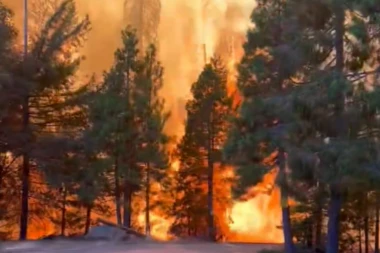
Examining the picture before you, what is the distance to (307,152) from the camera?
13.1 m

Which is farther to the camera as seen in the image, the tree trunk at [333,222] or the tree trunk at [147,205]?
the tree trunk at [147,205]

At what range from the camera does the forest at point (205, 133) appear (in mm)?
12625

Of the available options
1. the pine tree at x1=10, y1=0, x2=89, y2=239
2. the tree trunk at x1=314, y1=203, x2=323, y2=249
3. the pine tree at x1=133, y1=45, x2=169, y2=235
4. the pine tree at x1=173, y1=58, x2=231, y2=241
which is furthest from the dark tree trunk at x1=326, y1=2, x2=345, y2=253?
the pine tree at x1=133, y1=45, x2=169, y2=235

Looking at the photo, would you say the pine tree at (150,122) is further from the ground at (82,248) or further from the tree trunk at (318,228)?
the ground at (82,248)

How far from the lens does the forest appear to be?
12.6m

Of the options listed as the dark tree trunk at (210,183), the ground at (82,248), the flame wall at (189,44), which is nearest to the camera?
the ground at (82,248)

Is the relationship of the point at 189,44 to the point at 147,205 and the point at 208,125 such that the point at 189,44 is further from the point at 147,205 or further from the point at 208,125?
the point at 147,205

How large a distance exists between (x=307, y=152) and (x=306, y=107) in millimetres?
1052

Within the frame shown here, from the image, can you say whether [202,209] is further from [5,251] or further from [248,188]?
[5,251]

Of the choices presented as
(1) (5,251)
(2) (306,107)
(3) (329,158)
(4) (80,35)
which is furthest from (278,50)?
(4) (80,35)

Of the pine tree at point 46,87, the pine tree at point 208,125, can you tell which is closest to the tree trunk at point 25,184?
the pine tree at point 46,87

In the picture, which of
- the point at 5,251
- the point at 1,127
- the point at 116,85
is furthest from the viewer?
the point at 116,85

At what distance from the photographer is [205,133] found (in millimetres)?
27219

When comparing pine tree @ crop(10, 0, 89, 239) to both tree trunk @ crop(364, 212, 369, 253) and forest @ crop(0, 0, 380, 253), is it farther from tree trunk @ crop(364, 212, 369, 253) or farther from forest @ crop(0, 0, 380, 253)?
tree trunk @ crop(364, 212, 369, 253)
